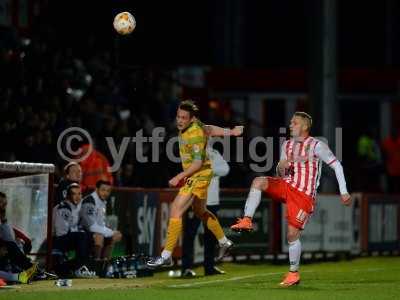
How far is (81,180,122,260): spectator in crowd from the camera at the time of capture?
677 inches

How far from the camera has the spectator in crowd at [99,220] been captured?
17.2 meters

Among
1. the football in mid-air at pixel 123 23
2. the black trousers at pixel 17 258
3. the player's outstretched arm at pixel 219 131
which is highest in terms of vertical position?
the football in mid-air at pixel 123 23

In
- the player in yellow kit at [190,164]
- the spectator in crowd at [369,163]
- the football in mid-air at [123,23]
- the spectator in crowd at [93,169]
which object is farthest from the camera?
the spectator in crowd at [369,163]

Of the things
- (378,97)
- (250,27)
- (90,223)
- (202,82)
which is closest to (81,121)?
(90,223)

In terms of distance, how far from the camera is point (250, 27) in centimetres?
3922

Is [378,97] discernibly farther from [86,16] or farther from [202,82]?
[86,16]

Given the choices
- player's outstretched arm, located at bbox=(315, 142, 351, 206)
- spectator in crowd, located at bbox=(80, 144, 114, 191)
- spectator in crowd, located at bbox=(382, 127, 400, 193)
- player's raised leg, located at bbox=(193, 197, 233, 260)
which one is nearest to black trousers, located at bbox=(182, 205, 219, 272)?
player's raised leg, located at bbox=(193, 197, 233, 260)

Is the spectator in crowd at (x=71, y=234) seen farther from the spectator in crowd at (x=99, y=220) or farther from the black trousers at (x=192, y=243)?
the black trousers at (x=192, y=243)

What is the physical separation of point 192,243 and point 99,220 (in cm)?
136

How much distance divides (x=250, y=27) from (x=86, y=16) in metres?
12.0

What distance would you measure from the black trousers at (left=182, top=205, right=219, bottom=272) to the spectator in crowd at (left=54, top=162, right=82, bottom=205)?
164cm

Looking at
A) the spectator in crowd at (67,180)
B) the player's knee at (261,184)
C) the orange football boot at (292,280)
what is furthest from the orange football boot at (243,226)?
the spectator in crowd at (67,180)

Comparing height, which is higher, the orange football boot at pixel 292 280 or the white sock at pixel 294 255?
the white sock at pixel 294 255

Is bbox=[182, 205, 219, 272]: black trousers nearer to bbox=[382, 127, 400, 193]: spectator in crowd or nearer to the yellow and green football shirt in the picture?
the yellow and green football shirt
